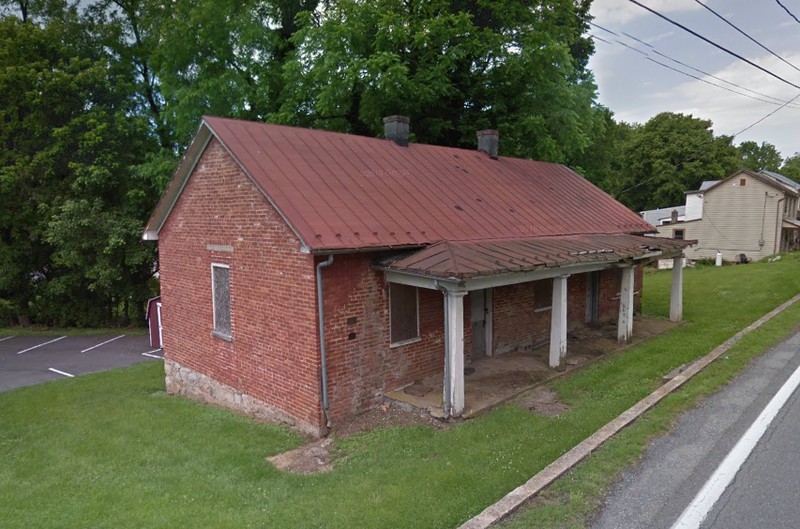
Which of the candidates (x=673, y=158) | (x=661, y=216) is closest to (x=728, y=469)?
(x=661, y=216)

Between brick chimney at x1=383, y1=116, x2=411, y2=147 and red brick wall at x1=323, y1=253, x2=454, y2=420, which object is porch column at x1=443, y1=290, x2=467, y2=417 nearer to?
red brick wall at x1=323, y1=253, x2=454, y2=420

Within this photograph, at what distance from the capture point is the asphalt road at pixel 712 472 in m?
4.62

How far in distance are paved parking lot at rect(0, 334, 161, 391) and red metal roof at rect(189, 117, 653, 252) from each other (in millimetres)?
7841

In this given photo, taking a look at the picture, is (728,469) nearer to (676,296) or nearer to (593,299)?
(593,299)

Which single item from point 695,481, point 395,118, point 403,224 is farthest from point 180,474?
point 395,118

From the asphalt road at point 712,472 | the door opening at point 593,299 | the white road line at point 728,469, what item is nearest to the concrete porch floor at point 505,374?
the door opening at point 593,299

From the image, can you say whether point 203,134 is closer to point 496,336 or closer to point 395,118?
point 395,118

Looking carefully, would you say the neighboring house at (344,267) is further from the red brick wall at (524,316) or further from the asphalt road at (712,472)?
the asphalt road at (712,472)

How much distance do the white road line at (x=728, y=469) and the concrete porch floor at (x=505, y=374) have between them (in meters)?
3.41

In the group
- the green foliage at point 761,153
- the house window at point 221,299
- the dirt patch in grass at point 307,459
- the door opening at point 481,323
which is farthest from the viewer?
the green foliage at point 761,153

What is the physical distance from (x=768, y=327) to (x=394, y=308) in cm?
917

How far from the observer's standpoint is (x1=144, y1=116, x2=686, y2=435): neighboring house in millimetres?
8172

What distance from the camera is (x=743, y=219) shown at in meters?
33.8

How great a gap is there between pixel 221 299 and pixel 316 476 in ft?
15.9
